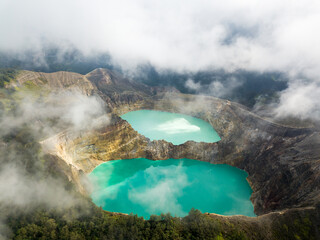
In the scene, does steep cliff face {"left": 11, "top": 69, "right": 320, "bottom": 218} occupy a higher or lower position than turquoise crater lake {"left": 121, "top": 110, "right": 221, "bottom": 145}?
lower

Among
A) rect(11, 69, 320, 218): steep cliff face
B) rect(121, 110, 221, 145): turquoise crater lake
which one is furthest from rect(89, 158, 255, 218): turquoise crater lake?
rect(121, 110, 221, 145): turquoise crater lake

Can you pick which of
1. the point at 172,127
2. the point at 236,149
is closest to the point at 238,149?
the point at 236,149

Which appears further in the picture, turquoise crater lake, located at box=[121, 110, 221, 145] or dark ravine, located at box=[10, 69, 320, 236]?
turquoise crater lake, located at box=[121, 110, 221, 145]

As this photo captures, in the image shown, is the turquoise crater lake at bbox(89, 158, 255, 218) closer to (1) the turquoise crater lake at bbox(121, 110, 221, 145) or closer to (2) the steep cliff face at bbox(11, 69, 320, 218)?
(2) the steep cliff face at bbox(11, 69, 320, 218)

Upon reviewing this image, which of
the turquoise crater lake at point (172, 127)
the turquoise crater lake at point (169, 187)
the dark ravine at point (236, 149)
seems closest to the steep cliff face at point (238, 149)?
the dark ravine at point (236, 149)

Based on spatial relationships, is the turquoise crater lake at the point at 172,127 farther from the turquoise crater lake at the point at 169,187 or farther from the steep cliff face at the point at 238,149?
the turquoise crater lake at the point at 169,187

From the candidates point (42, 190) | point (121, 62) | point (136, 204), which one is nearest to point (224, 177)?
point (136, 204)

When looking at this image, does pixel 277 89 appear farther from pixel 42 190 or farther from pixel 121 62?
pixel 121 62
